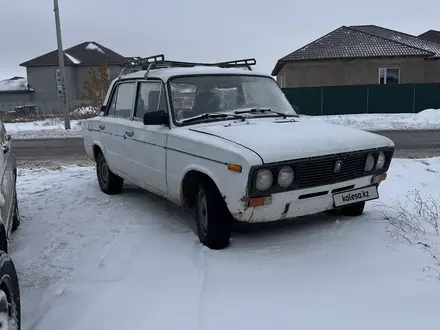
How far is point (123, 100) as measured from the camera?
6.59m

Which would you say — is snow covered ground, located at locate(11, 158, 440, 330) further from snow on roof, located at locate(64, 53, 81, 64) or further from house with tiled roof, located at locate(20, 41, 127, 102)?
snow on roof, located at locate(64, 53, 81, 64)

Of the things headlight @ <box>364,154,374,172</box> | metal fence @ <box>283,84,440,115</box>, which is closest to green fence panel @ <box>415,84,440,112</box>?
metal fence @ <box>283,84,440,115</box>

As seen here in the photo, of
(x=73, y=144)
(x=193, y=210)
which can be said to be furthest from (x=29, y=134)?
(x=193, y=210)

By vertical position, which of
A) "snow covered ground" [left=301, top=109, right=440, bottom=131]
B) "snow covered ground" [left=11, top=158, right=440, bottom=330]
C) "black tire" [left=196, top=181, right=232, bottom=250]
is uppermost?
"black tire" [left=196, top=181, right=232, bottom=250]

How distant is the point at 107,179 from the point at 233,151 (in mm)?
3476

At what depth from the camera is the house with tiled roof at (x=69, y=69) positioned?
50.8 m

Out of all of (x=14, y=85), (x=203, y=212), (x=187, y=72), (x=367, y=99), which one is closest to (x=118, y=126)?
(x=187, y=72)

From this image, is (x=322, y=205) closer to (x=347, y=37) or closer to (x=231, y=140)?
(x=231, y=140)

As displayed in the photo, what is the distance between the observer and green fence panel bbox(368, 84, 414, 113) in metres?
26.3

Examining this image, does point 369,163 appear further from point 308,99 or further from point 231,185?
point 308,99

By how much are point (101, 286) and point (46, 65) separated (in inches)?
2082

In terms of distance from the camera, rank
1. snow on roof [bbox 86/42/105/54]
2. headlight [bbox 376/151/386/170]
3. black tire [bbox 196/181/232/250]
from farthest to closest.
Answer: snow on roof [bbox 86/42/105/54], headlight [bbox 376/151/386/170], black tire [bbox 196/181/232/250]

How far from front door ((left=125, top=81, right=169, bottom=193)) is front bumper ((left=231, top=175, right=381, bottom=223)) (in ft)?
4.62

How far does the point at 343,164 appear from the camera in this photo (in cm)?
446
